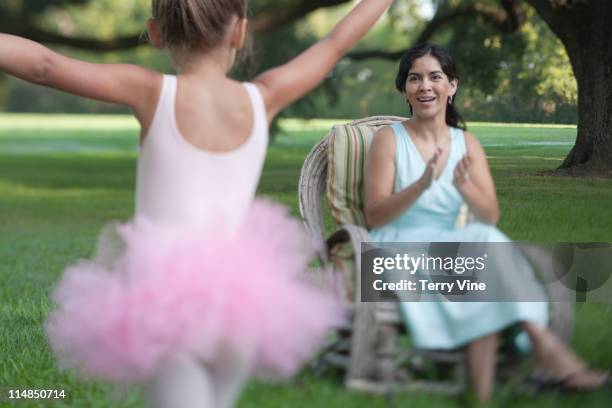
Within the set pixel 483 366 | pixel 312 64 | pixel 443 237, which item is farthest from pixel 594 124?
pixel 312 64

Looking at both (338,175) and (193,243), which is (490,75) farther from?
(193,243)

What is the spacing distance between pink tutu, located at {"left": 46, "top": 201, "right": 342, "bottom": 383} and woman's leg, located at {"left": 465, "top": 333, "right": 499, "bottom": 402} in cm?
52

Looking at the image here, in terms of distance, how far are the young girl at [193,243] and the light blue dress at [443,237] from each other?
0.47 metres

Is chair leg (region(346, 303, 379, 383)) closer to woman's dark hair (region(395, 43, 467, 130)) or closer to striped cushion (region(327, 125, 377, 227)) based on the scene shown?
striped cushion (region(327, 125, 377, 227))

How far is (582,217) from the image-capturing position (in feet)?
8.61

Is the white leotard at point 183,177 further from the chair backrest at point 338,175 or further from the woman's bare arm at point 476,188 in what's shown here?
the chair backrest at point 338,175

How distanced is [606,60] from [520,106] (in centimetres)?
28

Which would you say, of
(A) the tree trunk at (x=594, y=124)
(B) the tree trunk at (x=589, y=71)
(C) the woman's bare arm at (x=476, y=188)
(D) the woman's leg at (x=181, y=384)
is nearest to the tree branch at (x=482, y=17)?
(B) the tree trunk at (x=589, y=71)

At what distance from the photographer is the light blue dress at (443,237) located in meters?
2.22

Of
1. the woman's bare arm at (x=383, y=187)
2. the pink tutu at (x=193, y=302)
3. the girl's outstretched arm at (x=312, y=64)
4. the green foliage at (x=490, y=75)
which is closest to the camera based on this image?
the pink tutu at (x=193, y=302)

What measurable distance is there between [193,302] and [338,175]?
1.15 meters

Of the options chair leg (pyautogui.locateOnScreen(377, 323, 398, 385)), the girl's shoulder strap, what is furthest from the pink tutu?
chair leg (pyautogui.locateOnScreen(377, 323, 398, 385))

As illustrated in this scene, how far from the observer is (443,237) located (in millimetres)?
2396

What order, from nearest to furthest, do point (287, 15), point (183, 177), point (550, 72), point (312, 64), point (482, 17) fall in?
1. point (183, 177)
2. point (312, 64)
3. point (550, 72)
4. point (482, 17)
5. point (287, 15)
